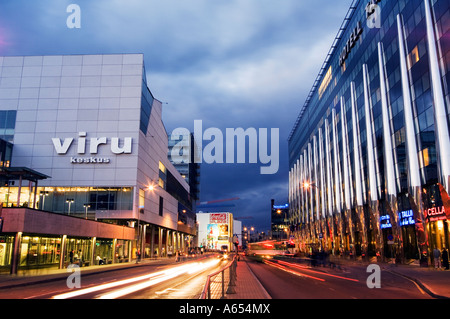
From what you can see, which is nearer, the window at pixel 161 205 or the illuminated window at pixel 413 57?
the illuminated window at pixel 413 57

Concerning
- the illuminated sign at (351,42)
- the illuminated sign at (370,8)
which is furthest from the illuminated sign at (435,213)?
the illuminated sign at (351,42)

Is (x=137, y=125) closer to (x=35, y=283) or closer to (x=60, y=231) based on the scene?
(x=60, y=231)

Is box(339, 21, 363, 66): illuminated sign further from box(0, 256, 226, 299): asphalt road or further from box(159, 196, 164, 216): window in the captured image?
box(0, 256, 226, 299): asphalt road

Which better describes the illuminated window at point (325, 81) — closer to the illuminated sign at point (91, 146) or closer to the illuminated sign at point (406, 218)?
the illuminated sign at point (406, 218)

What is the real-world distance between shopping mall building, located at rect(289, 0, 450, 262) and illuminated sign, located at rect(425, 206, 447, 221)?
10 centimetres

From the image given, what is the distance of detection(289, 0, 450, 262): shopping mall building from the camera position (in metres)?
34.9

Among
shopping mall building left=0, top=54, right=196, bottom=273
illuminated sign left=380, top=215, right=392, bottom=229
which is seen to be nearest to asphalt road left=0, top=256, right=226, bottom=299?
illuminated sign left=380, top=215, right=392, bottom=229

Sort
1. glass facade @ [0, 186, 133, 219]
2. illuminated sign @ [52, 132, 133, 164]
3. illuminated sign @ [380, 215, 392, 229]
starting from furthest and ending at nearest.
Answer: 1. illuminated sign @ [52, 132, 133, 164]
2. glass facade @ [0, 186, 133, 219]
3. illuminated sign @ [380, 215, 392, 229]

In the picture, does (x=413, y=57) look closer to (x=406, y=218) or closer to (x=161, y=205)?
(x=406, y=218)

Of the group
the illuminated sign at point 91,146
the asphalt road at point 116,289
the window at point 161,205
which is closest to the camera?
the asphalt road at point 116,289

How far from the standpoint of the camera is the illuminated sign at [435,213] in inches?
1391

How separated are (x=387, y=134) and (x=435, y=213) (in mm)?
12675

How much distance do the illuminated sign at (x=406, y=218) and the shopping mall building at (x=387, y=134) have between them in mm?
114

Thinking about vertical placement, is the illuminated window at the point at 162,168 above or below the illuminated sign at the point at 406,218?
above
